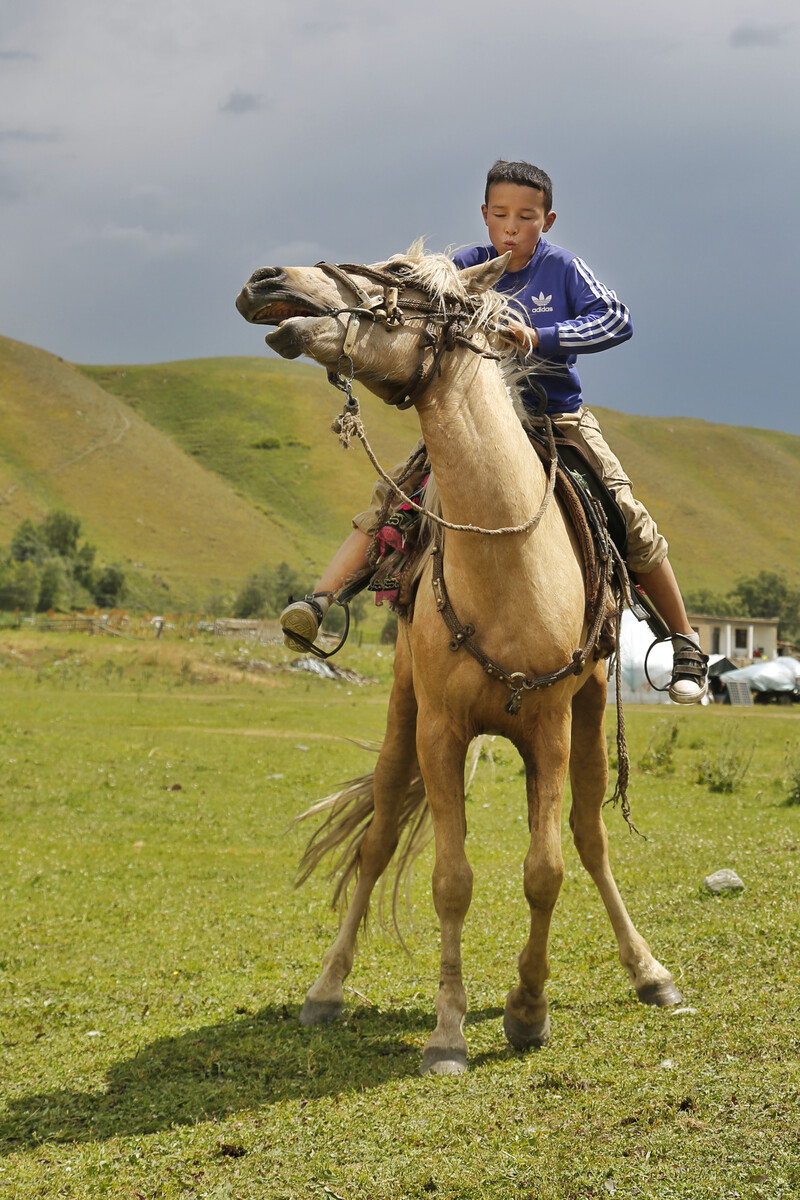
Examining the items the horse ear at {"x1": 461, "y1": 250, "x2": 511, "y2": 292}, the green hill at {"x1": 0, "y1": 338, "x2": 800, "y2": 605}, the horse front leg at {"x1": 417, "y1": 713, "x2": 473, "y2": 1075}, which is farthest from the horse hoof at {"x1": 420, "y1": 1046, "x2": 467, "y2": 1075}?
the green hill at {"x1": 0, "y1": 338, "x2": 800, "y2": 605}

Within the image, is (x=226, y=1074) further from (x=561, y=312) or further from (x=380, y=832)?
(x=561, y=312)

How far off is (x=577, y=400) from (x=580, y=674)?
1.59m

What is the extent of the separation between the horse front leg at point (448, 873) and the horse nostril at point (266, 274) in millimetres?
2092

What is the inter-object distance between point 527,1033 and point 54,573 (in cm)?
6213

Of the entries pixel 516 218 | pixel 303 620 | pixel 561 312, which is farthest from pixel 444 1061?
pixel 516 218

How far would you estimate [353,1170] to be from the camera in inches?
149

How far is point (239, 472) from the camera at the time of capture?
4995 inches

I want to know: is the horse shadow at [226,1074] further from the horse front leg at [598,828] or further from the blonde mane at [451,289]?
the blonde mane at [451,289]

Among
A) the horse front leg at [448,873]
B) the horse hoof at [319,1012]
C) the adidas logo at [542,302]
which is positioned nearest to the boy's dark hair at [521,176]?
the adidas logo at [542,302]

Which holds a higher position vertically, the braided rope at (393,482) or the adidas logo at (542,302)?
the adidas logo at (542,302)

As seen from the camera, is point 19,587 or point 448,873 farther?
point 19,587

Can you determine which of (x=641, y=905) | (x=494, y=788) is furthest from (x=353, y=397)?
(x=494, y=788)

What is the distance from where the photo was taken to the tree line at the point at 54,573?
60469mm

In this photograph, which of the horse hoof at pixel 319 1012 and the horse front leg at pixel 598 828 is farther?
the horse hoof at pixel 319 1012
